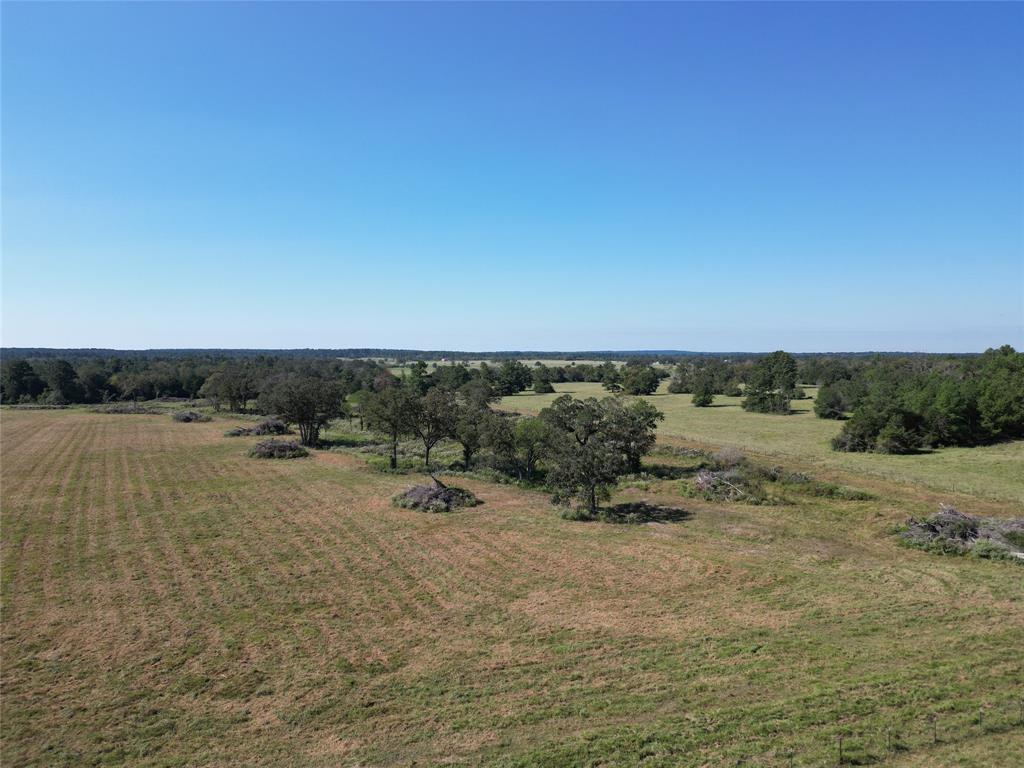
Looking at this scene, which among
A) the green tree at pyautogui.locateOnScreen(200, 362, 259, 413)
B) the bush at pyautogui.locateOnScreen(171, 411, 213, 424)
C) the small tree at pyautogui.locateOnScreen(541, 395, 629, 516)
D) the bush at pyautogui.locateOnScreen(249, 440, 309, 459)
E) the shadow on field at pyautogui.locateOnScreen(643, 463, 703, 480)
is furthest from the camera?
the green tree at pyautogui.locateOnScreen(200, 362, 259, 413)

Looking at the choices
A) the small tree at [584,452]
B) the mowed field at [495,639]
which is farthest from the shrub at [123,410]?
the small tree at [584,452]

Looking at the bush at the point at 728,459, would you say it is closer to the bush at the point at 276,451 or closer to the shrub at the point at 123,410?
the bush at the point at 276,451

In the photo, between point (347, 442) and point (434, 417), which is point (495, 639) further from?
point (347, 442)

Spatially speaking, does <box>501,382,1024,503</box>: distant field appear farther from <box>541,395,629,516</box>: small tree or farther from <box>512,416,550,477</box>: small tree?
<box>512,416,550,477</box>: small tree

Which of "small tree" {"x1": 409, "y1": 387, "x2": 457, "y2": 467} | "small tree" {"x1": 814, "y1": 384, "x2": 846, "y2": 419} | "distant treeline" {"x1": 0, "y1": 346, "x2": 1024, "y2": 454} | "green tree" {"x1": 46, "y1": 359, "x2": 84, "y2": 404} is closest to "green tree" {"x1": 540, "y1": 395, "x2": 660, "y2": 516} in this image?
"small tree" {"x1": 409, "y1": 387, "x2": 457, "y2": 467}

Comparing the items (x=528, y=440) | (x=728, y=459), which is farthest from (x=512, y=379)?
(x=728, y=459)

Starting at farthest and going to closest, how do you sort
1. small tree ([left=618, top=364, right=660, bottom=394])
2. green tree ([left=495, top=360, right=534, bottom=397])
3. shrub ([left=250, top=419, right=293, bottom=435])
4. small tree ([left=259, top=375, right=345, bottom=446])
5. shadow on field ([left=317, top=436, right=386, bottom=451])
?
green tree ([left=495, top=360, right=534, bottom=397])
small tree ([left=618, top=364, right=660, bottom=394])
shrub ([left=250, top=419, right=293, bottom=435])
shadow on field ([left=317, top=436, right=386, bottom=451])
small tree ([left=259, top=375, right=345, bottom=446])

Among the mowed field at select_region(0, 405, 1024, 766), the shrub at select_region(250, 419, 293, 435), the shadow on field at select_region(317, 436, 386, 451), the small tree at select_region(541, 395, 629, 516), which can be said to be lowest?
the shadow on field at select_region(317, 436, 386, 451)
